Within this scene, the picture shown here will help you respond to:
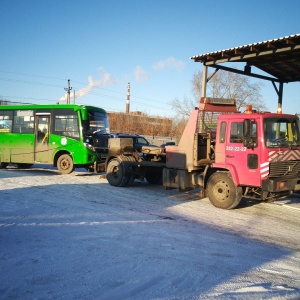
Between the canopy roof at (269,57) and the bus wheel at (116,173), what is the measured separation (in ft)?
14.9

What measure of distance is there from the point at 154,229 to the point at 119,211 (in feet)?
5.13

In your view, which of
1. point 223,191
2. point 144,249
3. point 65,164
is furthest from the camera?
point 65,164

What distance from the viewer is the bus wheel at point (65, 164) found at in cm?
1308

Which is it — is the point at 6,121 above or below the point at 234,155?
above

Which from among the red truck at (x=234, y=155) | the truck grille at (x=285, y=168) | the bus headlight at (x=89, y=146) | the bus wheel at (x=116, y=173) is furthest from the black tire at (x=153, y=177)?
the truck grille at (x=285, y=168)

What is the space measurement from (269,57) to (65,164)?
9027 mm

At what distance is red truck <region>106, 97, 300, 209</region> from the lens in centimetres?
705

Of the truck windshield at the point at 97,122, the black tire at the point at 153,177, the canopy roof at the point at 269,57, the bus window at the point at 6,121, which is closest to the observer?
the canopy roof at the point at 269,57

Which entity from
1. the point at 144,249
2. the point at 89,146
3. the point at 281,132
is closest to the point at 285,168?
the point at 281,132

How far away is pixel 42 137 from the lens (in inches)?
535

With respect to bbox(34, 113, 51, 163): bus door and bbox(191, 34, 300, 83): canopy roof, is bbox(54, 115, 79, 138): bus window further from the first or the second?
bbox(191, 34, 300, 83): canopy roof

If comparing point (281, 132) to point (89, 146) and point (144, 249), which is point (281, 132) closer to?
point (144, 249)

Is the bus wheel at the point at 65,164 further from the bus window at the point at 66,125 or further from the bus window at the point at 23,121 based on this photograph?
the bus window at the point at 23,121

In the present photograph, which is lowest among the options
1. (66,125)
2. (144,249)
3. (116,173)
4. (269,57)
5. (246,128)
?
(144,249)
